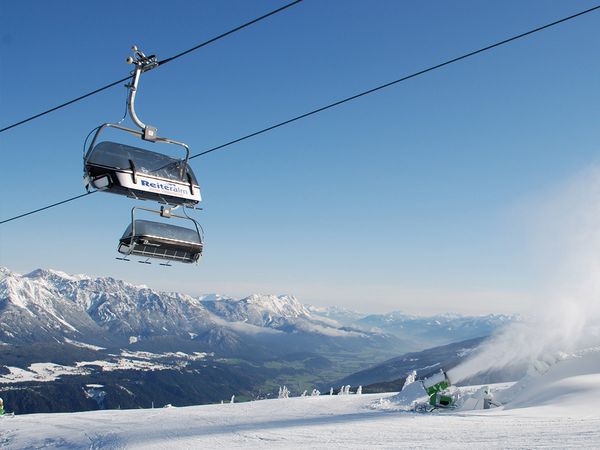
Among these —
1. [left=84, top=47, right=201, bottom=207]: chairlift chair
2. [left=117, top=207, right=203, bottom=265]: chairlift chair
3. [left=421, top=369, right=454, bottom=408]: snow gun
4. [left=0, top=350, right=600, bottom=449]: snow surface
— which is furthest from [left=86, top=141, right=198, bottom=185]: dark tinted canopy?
[left=421, top=369, right=454, bottom=408]: snow gun

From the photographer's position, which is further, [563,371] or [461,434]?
[563,371]

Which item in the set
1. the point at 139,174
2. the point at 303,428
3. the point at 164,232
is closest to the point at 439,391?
the point at 303,428

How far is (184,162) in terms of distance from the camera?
669 inches

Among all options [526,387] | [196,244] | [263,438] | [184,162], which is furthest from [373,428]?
[526,387]

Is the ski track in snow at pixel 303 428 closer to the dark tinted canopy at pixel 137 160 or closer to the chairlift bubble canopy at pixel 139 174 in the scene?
the chairlift bubble canopy at pixel 139 174

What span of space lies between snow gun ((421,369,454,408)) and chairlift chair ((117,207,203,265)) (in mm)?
29050

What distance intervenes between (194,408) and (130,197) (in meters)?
35.0

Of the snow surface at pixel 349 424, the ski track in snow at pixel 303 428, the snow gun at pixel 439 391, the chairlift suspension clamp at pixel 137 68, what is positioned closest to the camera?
the chairlift suspension clamp at pixel 137 68

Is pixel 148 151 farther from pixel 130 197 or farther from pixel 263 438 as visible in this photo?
pixel 263 438

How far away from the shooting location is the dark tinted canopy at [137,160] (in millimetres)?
15383

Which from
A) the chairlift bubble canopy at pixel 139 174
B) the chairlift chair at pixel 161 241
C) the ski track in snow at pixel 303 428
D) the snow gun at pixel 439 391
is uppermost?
the chairlift bubble canopy at pixel 139 174

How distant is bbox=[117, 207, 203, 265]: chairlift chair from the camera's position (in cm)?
1678

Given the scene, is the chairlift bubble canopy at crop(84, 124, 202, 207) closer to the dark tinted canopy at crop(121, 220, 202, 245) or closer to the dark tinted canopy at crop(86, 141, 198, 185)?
the dark tinted canopy at crop(86, 141, 198, 185)

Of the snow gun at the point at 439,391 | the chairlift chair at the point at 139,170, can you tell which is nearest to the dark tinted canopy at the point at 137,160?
the chairlift chair at the point at 139,170
